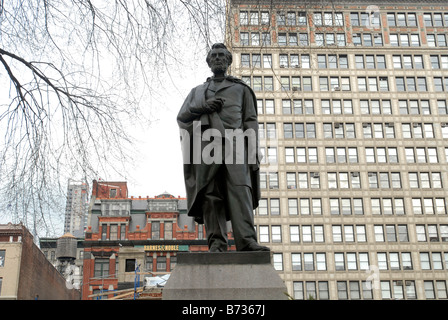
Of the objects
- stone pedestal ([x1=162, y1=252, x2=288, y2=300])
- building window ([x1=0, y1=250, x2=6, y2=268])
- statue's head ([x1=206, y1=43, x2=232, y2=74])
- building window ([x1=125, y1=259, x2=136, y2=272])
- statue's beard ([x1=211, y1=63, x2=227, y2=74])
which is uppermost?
statue's head ([x1=206, y1=43, x2=232, y2=74])

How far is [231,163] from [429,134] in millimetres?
55103

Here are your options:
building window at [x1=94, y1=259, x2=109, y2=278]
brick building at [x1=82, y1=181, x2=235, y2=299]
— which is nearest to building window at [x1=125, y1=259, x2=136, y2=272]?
brick building at [x1=82, y1=181, x2=235, y2=299]

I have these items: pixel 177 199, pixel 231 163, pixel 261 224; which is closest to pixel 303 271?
pixel 261 224

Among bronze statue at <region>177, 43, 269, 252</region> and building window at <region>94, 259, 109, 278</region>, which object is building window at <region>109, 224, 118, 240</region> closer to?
building window at <region>94, 259, 109, 278</region>

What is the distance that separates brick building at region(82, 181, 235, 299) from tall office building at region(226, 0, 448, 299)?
8880mm

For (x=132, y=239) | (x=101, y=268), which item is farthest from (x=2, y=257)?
(x=132, y=239)

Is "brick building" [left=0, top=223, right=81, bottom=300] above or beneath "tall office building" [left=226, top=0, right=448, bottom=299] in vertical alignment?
beneath

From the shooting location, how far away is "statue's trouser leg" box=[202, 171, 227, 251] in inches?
241

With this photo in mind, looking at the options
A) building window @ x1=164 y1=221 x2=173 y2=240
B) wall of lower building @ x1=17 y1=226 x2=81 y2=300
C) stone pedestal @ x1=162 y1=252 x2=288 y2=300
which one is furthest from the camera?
building window @ x1=164 y1=221 x2=173 y2=240

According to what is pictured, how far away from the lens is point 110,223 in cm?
5331

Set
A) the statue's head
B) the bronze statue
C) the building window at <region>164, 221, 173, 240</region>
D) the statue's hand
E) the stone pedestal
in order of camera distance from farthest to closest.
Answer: the building window at <region>164, 221, 173, 240</region>, the statue's head, the statue's hand, the bronze statue, the stone pedestal

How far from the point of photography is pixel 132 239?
5194 centimetres
